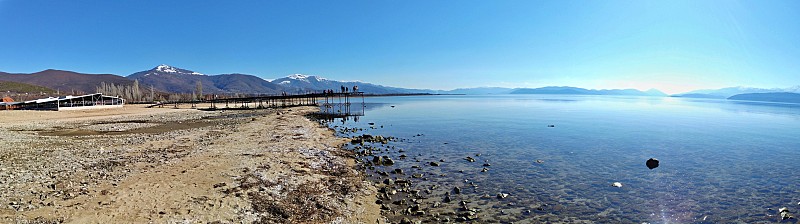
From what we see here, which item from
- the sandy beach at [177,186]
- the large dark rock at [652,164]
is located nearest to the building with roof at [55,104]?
the sandy beach at [177,186]

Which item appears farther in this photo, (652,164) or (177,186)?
(652,164)

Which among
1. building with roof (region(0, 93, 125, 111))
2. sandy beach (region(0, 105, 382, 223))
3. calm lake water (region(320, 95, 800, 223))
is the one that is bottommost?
calm lake water (region(320, 95, 800, 223))

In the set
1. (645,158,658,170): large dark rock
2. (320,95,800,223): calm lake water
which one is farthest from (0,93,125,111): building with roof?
(645,158,658,170): large dark rock

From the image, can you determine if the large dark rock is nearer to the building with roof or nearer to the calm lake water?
the calm lake water

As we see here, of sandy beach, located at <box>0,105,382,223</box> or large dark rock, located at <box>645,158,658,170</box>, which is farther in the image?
large dark rock, located at <box>645,158,658,170</box>

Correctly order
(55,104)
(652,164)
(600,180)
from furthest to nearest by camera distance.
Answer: (55,104) < (652,164) < (600,180)

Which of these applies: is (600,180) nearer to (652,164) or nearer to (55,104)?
(652,164)

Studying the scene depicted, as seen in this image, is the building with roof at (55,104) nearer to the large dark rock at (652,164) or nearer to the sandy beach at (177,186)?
the sandy beach at (177,186)

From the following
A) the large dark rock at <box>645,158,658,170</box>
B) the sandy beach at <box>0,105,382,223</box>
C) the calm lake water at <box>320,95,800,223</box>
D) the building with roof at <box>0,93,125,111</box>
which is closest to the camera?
the sandy beach at <box>0,105,382,223</box>

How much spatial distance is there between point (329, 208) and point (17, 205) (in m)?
7.88

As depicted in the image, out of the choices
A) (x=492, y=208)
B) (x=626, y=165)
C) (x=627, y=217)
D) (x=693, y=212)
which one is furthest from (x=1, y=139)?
(x=626, y=165)

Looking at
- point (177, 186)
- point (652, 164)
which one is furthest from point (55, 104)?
point (652, 164)

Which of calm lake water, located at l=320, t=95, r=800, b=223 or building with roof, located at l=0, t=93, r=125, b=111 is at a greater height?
building with roof, located at l=0, t=93, r=125, b=111

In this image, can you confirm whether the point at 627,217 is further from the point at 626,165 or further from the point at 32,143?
the point at 32,143
